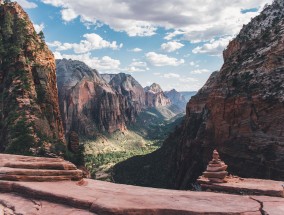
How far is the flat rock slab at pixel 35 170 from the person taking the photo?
52.7 feet

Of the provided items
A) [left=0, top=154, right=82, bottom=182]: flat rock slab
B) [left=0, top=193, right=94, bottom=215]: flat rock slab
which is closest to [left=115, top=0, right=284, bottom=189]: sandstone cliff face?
[left=0, top=154, right=82, bottom=182]: flat rock slab

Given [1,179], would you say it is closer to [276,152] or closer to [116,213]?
[116,213]

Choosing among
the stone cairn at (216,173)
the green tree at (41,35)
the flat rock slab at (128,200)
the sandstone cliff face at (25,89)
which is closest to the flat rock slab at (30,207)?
the flat rock slab at (128,200)

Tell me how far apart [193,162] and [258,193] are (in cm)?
6902

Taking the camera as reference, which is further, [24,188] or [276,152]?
[276,152]

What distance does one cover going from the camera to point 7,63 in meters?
82.8

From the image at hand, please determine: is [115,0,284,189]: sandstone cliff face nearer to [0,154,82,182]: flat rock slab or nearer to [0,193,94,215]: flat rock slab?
[0,154,82,182]: flat rock slab

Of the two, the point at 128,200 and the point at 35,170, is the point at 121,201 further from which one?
the point at 35,170

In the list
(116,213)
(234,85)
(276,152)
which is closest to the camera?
(116,213)

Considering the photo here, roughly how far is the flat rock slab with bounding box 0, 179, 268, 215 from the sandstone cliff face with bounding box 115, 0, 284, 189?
4305 cm

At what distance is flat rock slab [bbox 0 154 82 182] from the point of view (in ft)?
52.7

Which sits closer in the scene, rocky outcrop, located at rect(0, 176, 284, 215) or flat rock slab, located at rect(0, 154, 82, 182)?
rocky outcrop, located at rect(0, 176, 284, 215)

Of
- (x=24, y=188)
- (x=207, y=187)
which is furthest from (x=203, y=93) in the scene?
(x=24, y=188)

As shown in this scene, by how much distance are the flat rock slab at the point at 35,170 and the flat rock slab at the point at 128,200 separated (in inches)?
23.3
